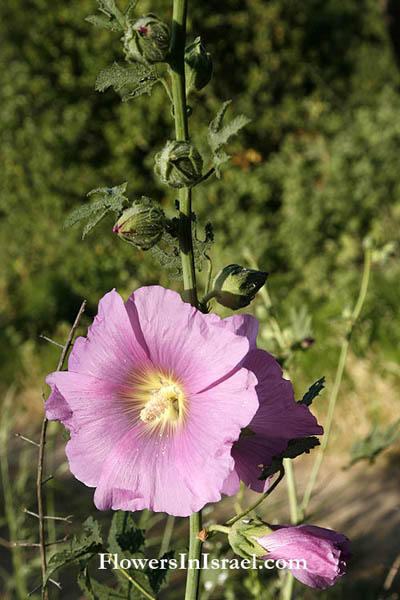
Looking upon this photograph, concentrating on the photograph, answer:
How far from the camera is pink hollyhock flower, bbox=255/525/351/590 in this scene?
466mm

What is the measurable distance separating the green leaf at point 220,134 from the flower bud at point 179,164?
0.11 feet

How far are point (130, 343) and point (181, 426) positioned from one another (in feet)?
0.24

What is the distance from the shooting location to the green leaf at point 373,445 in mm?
830

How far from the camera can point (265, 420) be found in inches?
18.1

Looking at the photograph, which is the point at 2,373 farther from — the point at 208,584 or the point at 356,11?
the point at 356,11

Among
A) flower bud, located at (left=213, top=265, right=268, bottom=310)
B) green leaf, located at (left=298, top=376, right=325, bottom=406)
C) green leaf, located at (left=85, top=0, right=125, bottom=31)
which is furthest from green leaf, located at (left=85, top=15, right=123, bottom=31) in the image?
green leaf, located at (left=298, top=376, right=325, bottom=406)

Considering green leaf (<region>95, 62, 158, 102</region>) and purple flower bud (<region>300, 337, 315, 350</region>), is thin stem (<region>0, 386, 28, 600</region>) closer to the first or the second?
purple flower bud (<region>300, 337, 315, 350</region>)

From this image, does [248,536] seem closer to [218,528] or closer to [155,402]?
[218,528]

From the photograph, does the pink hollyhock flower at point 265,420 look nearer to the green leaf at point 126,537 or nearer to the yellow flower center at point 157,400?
the yellow flower center at point 157,400

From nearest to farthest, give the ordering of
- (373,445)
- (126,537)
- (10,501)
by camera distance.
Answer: (126,537)
(373,445)
(10,501)

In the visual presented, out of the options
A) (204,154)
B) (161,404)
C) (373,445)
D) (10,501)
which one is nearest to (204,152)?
(204,154)

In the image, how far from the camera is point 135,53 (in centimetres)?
46

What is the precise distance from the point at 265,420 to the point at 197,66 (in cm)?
29

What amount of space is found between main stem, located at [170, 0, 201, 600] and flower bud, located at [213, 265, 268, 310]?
0.02 m
